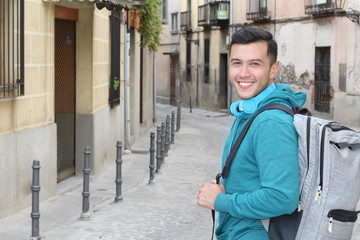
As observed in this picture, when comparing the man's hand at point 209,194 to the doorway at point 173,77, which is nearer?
the man's hand at point 209,194

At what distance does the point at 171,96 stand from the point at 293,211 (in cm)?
3959

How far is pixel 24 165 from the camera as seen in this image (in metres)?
9.16

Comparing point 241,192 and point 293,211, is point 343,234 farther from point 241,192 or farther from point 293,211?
point 241,192

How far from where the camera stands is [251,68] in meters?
3.01

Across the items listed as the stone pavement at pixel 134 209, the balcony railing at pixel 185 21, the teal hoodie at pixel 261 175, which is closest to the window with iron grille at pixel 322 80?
the stone pavement at pixel 134 209

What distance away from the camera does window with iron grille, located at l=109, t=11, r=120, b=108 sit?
14477mm

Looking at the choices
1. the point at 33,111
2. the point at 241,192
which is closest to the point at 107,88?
the point at 33,111

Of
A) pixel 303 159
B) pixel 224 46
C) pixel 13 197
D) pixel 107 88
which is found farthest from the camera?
pixel 224 46

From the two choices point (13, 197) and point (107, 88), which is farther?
point (107, 88)

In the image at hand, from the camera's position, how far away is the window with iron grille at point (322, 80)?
2527cm

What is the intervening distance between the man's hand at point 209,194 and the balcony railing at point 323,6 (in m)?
21.7

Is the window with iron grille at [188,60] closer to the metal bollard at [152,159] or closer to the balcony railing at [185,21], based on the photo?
the balcony railing at [185,21]

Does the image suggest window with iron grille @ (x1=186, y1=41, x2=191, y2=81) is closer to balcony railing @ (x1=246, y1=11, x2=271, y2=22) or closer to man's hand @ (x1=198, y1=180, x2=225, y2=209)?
balcony railing @ (x1=246, y1=11, x2=271, y2=22)

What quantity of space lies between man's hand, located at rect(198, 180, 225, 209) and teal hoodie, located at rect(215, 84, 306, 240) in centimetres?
3
